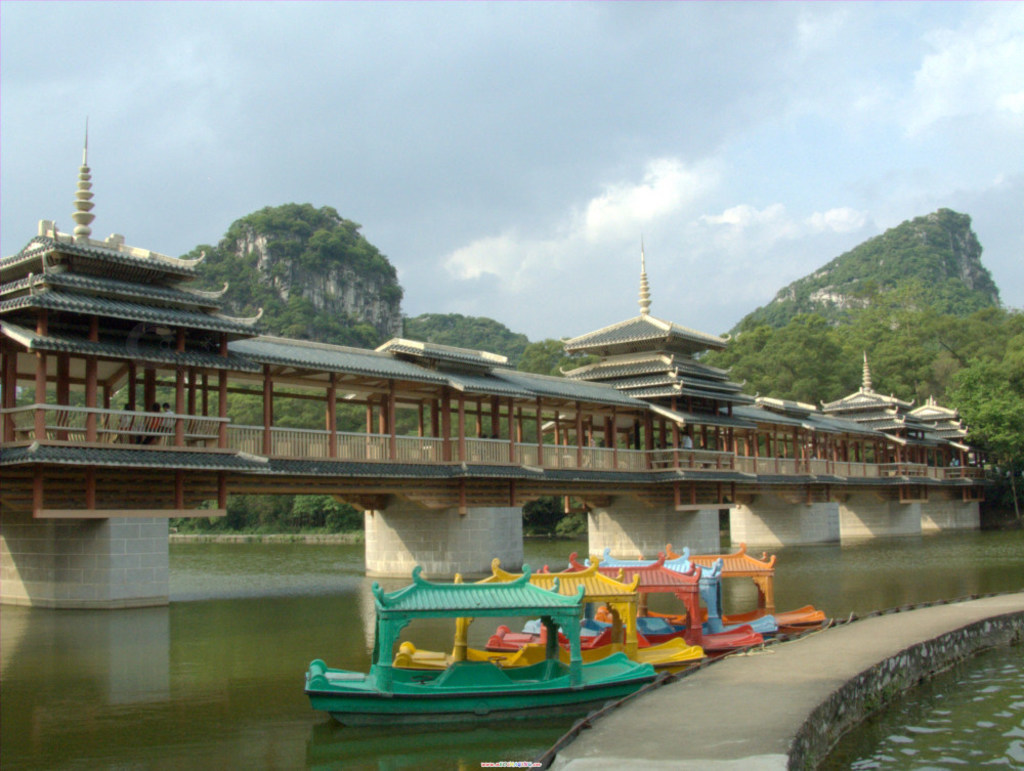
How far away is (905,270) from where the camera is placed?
120 metres

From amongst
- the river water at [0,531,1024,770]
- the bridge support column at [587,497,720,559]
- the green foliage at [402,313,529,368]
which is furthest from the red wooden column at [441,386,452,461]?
the green foliage at [402,313,529,368]

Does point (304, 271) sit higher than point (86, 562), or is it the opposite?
point (304, 271)

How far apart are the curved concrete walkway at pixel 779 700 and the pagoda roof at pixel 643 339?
19.4 metres

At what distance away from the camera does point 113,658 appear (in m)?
14.4

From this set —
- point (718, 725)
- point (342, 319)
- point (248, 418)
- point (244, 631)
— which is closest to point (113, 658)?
point (244, 631)

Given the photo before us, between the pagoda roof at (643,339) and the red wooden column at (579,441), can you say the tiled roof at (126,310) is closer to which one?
the red wooden column at (579,441)

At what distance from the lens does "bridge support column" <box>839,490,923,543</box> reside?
49938 mm

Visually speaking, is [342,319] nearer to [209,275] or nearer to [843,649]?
[209,275]

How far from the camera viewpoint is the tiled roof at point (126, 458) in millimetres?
17016

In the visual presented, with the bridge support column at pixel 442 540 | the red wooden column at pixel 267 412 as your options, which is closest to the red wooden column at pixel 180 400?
the red wooden column at pixel 267 412

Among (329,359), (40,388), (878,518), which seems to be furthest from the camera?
(878,518)

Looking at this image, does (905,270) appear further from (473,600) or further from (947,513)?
(473,600)

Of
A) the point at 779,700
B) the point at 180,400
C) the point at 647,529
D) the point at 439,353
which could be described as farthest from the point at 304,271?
the point at 779,700

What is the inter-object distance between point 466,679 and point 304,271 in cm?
9089
